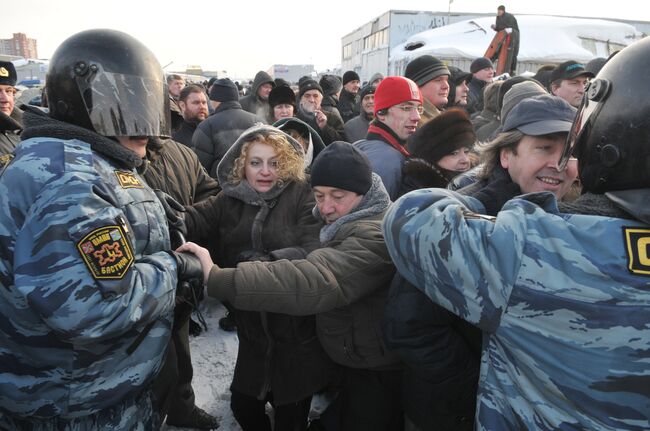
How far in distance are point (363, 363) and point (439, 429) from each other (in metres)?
0.43

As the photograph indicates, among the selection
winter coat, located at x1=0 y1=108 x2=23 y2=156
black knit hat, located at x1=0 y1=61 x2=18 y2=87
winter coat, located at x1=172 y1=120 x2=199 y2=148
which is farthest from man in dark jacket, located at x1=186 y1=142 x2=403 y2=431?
black knit hat, located at x1=0 y1=61 x2=18 y2=87

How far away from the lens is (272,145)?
2.49 metres

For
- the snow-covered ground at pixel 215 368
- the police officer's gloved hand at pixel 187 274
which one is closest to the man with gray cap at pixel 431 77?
the snow-covered ground at pixel 215 368

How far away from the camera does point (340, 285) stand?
6.05ft

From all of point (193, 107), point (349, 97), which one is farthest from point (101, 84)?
point (349, 97)

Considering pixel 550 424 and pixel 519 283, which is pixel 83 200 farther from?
pixel 550 424

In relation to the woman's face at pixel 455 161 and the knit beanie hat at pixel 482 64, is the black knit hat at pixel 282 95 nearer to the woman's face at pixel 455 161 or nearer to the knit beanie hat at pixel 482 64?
the knit beanie hat at pixel 482 64

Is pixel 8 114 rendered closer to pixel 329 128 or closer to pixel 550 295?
pixel 329 128

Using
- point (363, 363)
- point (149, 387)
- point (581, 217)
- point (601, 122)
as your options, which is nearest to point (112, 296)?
point (149, 387)

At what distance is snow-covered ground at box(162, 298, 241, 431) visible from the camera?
9.61 ft

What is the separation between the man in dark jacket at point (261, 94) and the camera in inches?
284

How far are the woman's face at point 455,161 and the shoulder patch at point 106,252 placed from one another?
200 cm

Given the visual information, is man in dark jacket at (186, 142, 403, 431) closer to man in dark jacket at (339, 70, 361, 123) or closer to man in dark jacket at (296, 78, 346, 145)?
man in dark jacket at (296, 78, 346, 145)

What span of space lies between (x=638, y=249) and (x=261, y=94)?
6822 mm
